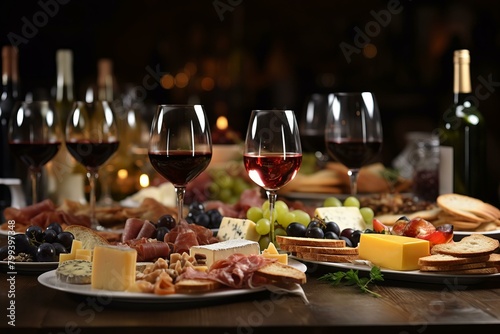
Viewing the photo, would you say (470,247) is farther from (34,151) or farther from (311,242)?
(34,151)

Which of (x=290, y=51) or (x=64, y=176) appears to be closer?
(x=64, y=176)

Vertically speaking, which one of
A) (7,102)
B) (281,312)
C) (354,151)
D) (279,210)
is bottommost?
(281,312)

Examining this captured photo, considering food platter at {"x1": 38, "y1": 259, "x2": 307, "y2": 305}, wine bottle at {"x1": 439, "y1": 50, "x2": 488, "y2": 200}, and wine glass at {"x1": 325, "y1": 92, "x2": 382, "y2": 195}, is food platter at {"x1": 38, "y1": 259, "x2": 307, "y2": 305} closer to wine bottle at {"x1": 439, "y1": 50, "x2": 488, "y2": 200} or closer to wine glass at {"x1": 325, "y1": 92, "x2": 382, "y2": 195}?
wine glass at {"x1": 325, "y1": 92, "x2": 382, "y2": 195}

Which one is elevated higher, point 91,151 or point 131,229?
point 91,151

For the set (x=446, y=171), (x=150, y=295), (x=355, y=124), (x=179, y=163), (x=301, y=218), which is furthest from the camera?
(x=446, y=171)

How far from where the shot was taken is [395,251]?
1.34m

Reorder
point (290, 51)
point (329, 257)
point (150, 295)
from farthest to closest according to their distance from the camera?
1. point (290, 51)
2. point (329, 257)
3. point (150, 295)

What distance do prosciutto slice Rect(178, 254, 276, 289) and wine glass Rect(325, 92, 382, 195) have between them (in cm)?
71

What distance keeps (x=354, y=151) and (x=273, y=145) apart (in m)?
0.50

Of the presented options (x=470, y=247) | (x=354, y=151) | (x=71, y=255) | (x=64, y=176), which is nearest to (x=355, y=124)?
(x=354, y=151)

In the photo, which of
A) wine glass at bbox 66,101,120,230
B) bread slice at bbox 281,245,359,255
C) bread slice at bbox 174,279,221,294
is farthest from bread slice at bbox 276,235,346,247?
wine glass at bbox 66,101,120,230

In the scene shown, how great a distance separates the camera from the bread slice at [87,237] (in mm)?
1470

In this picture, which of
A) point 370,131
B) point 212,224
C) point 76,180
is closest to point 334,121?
point 370,131

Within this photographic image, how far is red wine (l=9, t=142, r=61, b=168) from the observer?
75.9 inches
